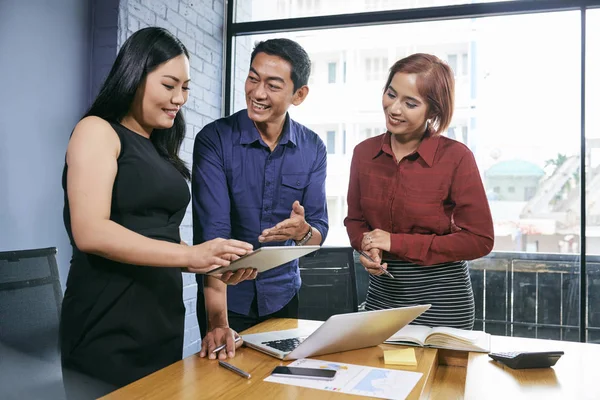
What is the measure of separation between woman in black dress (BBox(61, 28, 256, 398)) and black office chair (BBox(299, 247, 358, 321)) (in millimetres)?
732

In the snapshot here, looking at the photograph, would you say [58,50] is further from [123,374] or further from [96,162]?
[123,374]

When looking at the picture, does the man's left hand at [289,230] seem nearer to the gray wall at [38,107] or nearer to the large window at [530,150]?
the gray wall at [38,107]

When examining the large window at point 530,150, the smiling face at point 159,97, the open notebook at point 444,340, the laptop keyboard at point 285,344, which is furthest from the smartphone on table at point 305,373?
the large window at point 530,150

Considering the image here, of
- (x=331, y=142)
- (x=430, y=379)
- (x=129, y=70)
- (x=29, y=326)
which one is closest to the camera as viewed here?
(x=430, y=379)

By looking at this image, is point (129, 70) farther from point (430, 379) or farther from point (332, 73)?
point (332, 73)

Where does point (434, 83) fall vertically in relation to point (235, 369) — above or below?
above

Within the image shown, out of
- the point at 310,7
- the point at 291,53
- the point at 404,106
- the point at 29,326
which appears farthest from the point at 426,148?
the point at 310,7

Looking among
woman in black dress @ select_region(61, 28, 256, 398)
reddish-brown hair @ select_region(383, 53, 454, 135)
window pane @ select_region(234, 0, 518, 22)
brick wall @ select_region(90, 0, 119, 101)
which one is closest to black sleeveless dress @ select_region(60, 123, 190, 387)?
woman in black dress @ select_region(61, 28, 256, 398)

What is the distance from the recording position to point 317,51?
12.5 feet

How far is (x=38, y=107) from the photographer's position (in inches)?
89.6

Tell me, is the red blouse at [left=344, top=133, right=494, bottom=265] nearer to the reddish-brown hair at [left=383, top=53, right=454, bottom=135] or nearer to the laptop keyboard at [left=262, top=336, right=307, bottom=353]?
the reddish-brown hair at [left=383, top=53, right=454, bottom=135]

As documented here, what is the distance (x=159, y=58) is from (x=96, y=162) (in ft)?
1.10

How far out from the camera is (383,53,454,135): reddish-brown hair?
186 centimetres

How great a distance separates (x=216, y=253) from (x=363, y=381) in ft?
1.41
